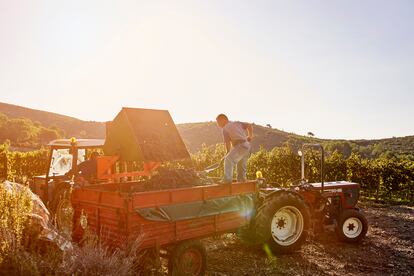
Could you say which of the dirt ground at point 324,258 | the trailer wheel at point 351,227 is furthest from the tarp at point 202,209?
the trailer wheel at point 351,227

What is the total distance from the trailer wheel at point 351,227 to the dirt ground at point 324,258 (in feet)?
0.56

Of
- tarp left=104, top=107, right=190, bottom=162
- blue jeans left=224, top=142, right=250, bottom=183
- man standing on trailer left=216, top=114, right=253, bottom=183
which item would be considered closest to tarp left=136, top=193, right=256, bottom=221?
blue jeans left=224, top=142, right=250, bottom=183

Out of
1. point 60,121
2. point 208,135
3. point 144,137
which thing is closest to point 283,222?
point 144,137

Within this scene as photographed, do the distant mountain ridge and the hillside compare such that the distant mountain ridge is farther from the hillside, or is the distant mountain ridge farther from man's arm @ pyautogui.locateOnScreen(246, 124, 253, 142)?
man's arm @ pyautogui.locateOnScreen(246, 124, 253, 142)

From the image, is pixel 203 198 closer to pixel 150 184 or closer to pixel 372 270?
pixel 150 184

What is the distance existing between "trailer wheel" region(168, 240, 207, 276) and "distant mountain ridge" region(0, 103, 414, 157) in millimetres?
50146

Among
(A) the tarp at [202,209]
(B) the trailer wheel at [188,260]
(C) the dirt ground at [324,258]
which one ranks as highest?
(A) the tarp at [202,209]

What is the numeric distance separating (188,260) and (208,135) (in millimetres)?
60860

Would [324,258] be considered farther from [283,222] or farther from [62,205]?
[62,205]

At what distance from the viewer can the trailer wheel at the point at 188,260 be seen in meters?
5.60

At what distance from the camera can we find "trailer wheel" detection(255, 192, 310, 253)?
23.6 ft

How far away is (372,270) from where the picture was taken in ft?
22.6

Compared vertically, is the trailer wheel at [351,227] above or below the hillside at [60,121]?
below

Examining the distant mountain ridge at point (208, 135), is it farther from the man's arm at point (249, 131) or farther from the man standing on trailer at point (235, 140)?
the man standing on trailer at point (235, 140)
